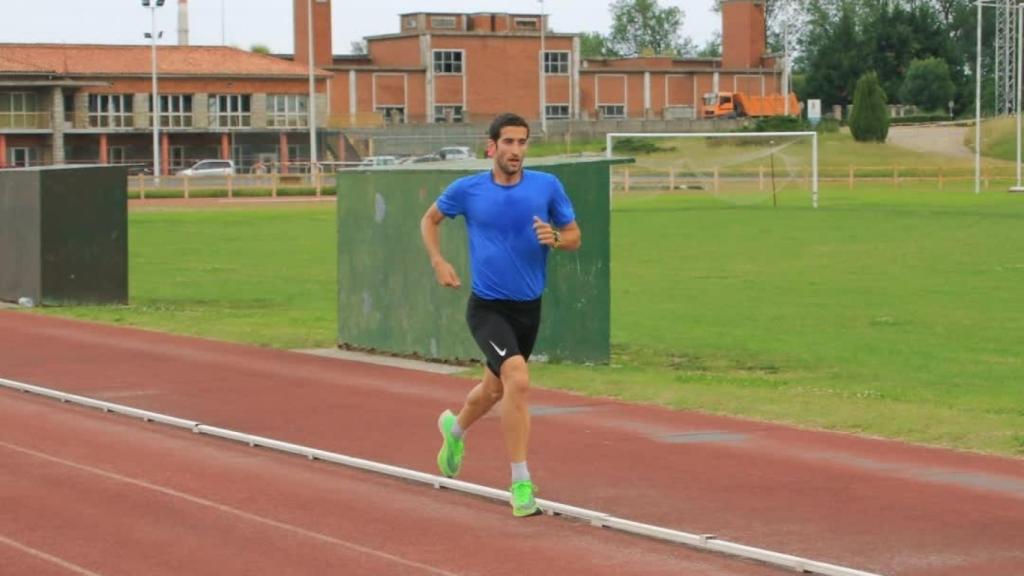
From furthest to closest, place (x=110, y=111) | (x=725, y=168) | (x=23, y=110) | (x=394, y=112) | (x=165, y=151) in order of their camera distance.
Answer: (x=394, y=112), (x=165, y=151), (x=110, y=111), (x=23, y=110), (x=725, y=168)

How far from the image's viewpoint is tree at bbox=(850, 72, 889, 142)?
327ft

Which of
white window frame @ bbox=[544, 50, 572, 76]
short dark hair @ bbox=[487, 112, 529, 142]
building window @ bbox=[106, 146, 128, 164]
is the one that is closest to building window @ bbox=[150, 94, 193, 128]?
building window @ bbox=[106, 146, 128, 164]

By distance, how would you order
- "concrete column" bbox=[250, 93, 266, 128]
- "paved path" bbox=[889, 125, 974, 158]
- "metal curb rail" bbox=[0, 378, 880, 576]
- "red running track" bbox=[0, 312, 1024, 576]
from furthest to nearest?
1. "concrete column" bbox=[250, 93, 266, 128]
2. "paved path" bbox=[889, 125, 974, 158]
3. "red running track" bbox=[0, 312, 1024, 576]
4. "metal curb rail" bbox=[0, 378, 880, 576]

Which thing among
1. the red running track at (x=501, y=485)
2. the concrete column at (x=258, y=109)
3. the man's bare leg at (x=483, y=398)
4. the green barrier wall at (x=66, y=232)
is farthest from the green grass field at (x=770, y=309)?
the concrete column at (x=258, y=109)

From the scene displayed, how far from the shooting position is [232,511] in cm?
966

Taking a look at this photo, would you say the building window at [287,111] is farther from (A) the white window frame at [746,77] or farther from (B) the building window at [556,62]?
(A) the white window frame at [746,77]

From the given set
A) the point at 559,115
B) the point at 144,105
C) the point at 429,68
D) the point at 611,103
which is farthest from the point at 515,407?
the point at 611,103

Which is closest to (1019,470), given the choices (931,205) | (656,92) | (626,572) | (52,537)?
(626,572)

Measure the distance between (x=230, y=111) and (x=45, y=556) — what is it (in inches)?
3666

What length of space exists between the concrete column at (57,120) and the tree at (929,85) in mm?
57858

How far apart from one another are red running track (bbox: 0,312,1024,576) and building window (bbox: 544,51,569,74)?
336 ft

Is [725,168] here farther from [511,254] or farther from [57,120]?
[511,254]

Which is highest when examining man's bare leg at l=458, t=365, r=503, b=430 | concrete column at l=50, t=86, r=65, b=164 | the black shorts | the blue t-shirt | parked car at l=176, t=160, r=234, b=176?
concrete column at l=50, t=86, r=65, b=164

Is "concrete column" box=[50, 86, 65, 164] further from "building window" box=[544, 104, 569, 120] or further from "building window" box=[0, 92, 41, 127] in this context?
"building window" box=[544, 104, 569, 120]
